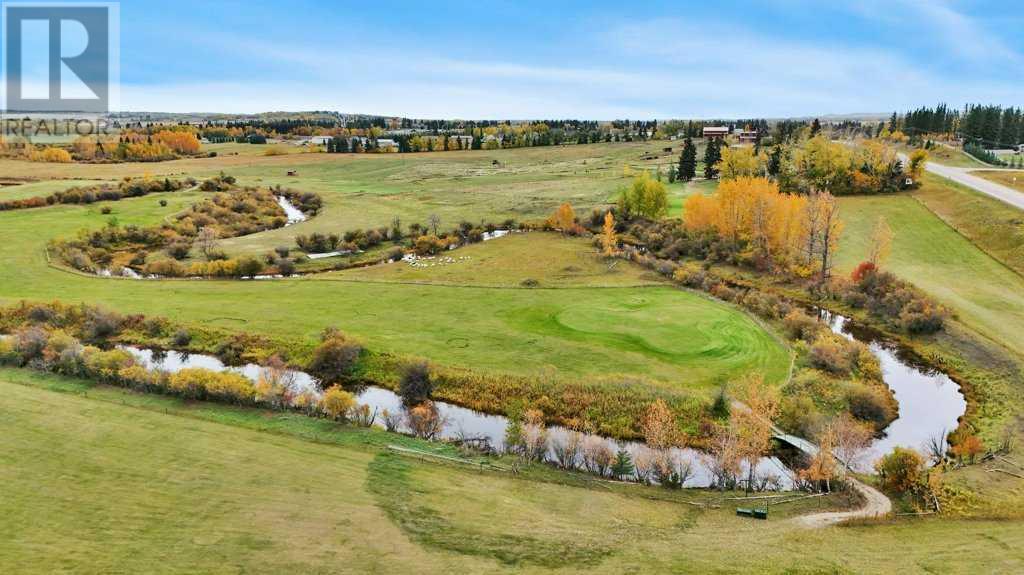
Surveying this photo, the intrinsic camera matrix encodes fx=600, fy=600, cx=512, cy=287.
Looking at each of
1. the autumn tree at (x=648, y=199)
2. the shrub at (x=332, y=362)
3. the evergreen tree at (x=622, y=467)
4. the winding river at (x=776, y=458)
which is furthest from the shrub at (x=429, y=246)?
the evergreen tree at (x=622, y=467)

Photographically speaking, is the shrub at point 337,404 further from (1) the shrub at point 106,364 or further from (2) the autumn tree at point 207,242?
(2) the autumn tree at point 207,242

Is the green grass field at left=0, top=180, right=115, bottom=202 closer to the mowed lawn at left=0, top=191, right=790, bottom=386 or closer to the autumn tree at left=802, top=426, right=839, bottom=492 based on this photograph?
the mowed lawn at left=0, top=191, right=790, bottom=386

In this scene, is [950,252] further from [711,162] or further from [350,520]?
[350,520]

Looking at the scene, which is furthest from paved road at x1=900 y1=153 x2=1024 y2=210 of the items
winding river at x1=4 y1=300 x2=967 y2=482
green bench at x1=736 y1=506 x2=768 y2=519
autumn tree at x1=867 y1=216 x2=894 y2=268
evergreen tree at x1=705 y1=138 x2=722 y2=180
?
green bench at x1=736 y1=506 x2=768 y2=519

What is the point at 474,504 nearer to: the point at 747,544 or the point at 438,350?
the point at 747,544

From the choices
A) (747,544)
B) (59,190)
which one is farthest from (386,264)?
(59,190)

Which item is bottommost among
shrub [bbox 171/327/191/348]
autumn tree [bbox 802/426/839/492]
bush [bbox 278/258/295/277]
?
shrub [bbox 171/327/191/348]
